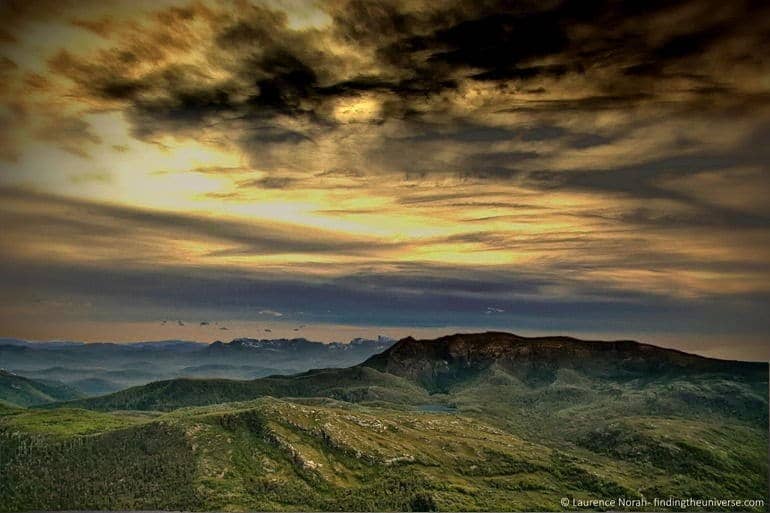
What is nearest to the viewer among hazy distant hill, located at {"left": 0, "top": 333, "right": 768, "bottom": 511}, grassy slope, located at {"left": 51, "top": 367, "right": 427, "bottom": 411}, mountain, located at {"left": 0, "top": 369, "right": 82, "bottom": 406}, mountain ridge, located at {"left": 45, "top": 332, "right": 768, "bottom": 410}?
hazy distant hill, located at {"left": 0, "top": 333, "right": 768, "bottom": 511}

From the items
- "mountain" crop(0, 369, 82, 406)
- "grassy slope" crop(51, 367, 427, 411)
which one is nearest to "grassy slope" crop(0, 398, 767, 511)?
"mountain" crop(0, 369, 82, 406)

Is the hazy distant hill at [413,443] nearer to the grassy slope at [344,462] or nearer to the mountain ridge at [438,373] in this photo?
the grassy slope at [344,462]

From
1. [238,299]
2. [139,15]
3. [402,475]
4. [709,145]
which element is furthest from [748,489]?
[139,15]

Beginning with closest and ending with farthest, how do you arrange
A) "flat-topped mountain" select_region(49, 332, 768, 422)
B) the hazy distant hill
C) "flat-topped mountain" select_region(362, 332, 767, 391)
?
the hazy distant hill
"flat-topped mountain" select_region(362, 332, 767, 391)
"flat-topped mountain" select_region(49, 332, 768, 422)

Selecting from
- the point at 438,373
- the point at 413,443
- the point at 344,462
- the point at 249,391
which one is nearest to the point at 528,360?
the point at 438,373

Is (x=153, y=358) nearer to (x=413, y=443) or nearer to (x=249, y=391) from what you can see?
(x=413, y=443)

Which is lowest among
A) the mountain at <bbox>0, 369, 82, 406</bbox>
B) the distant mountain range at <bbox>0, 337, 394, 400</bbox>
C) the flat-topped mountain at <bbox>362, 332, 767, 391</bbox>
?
the mountain at <bbox>0, 369, 82, 406</bbox>

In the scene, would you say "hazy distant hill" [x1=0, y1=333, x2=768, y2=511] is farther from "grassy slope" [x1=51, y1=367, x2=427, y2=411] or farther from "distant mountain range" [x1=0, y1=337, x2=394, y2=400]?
"distant mountain range" [x1=0, y1=337, x2=394, y2=400]

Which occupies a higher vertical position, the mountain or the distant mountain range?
the distant mountain range
